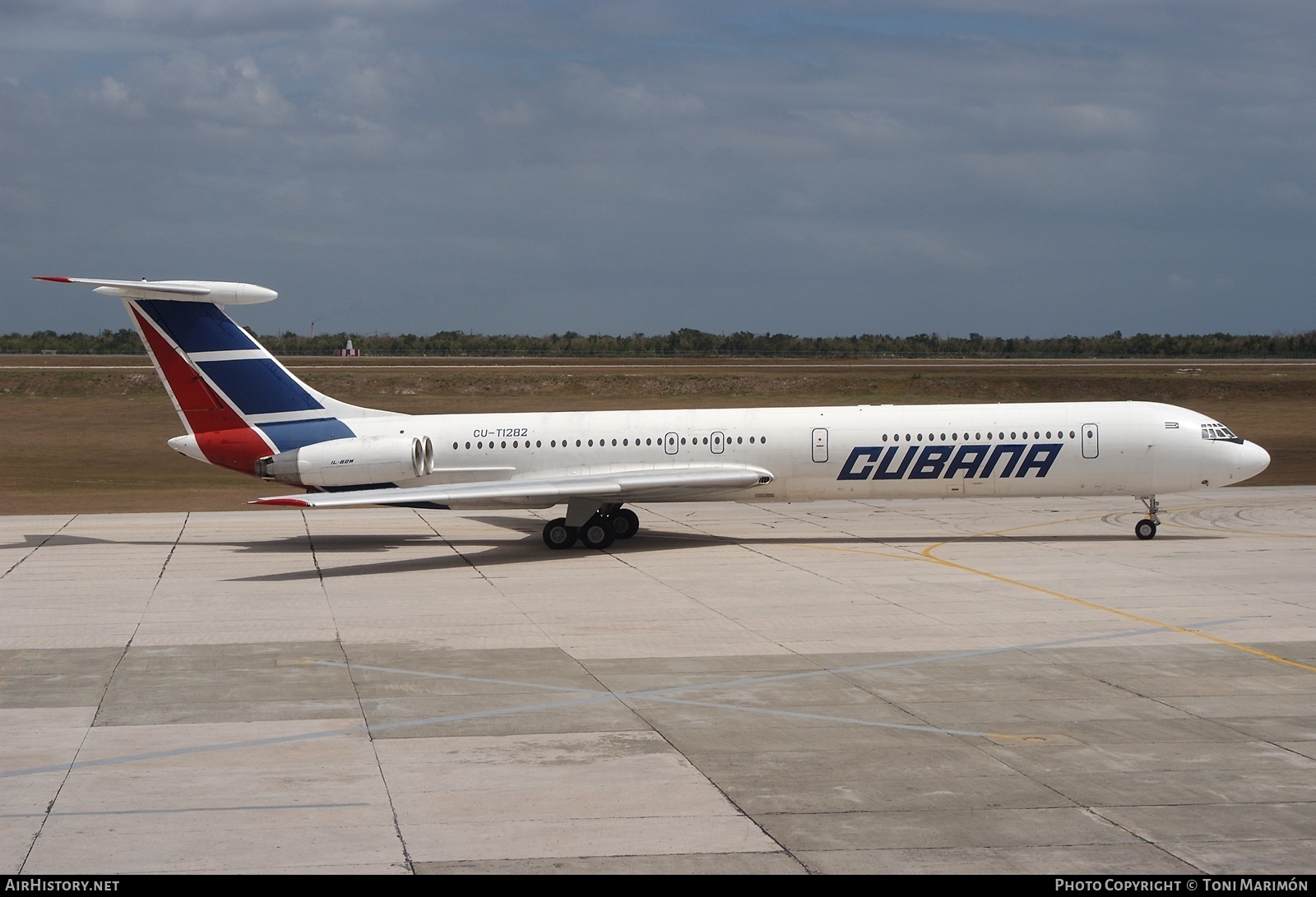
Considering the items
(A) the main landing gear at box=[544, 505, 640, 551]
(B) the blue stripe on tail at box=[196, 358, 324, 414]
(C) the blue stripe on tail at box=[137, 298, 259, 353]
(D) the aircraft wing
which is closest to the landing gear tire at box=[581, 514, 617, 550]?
(A) the main landing gear at box=[544, 505, 640, 551]

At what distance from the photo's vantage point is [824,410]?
30.1m

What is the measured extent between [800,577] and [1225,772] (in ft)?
41.7

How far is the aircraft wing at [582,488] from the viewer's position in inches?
1053

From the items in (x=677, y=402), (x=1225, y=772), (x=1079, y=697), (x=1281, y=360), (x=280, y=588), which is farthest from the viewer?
(x=1281, y=360)

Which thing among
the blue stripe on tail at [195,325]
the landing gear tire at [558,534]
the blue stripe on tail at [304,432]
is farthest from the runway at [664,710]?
the blue stripe on tail at [195,325]

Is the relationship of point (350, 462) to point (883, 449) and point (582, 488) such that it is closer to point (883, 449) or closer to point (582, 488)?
point (582, 488)

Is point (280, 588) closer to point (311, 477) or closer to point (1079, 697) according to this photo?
point (311, 477)

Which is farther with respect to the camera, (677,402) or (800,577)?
(677,402)

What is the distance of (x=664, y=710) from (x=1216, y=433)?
63.9 feet

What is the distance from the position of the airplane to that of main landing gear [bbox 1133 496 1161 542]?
54mm

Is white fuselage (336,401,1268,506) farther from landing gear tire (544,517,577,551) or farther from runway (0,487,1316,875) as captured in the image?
runway (0,487,1316,875)

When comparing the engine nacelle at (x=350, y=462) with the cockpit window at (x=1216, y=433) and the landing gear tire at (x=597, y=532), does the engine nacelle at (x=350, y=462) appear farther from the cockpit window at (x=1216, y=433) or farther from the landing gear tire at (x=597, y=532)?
the cockpit window at (x=1216, y=433)

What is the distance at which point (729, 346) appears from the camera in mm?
132250
